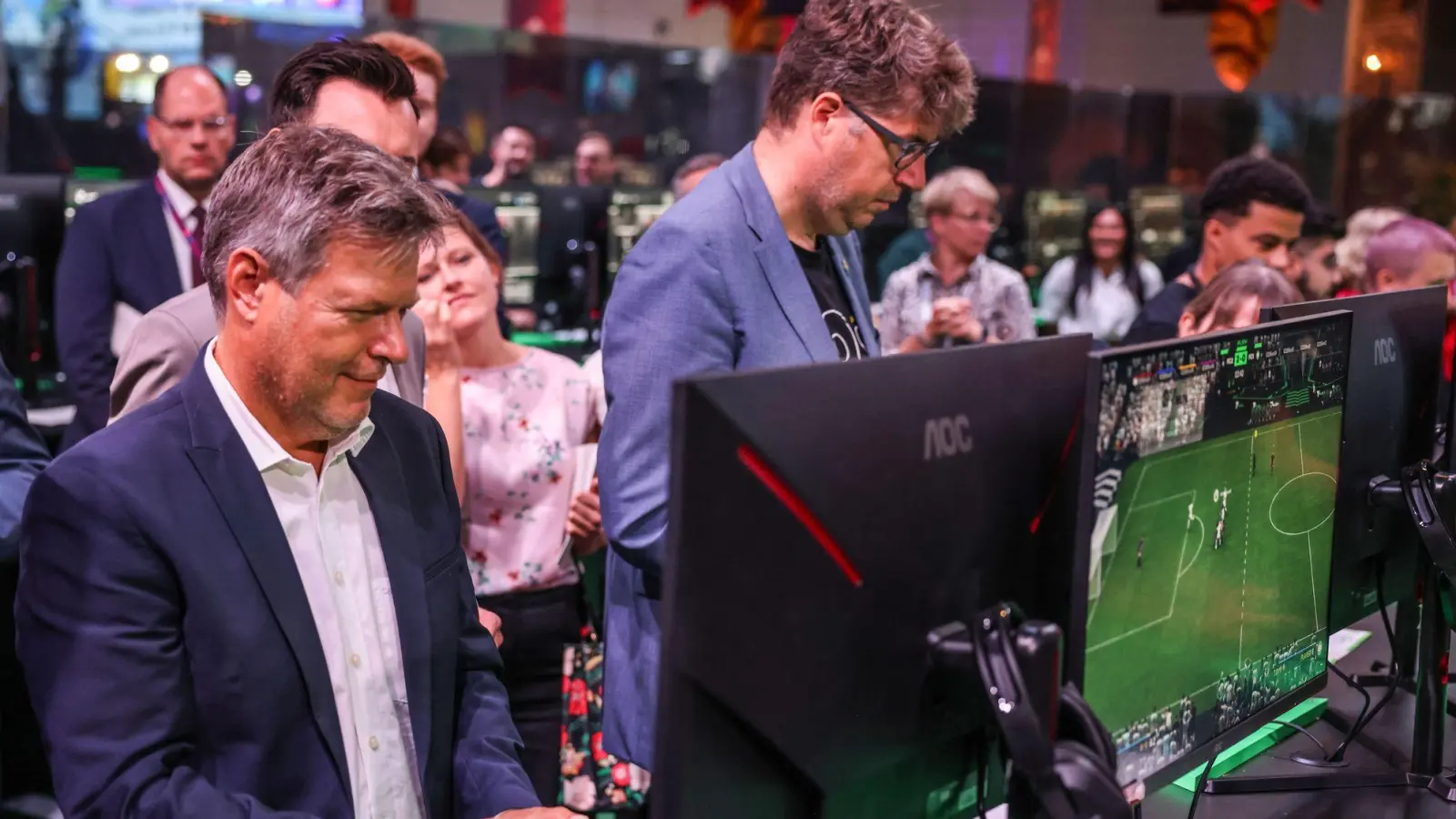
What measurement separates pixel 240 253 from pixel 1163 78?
37.7 ft

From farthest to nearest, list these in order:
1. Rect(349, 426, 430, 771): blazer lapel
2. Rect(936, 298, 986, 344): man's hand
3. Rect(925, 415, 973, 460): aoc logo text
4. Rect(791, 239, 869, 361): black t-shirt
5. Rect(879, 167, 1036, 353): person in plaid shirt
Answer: Rect(879, 167, 1036, 353): person in plaid shirt < Rect(936, 298, 986, 344): man's hand < Rect(791, 239, 869, 361): black t-shirt < Rect(349, 426, 430, 771): blazer lapel < Rect(925, 415, 973, 460): aoc logo text

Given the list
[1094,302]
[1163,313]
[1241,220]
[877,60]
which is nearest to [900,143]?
[877,60]

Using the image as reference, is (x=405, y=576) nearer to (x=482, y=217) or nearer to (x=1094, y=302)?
(x=482, y=217)

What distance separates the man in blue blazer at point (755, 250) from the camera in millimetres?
1676

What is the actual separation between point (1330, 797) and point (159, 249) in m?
2.85

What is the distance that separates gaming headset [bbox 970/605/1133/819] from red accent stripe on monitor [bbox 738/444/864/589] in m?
0.13

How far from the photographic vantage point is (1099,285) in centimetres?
748

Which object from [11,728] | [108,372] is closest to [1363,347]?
[11,728]

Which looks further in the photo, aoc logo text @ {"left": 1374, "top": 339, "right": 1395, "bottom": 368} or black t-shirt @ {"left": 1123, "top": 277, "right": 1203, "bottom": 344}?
black t-shirt @ {"left": 1123, "top": 277, "right": 1203, "bottom": 344}

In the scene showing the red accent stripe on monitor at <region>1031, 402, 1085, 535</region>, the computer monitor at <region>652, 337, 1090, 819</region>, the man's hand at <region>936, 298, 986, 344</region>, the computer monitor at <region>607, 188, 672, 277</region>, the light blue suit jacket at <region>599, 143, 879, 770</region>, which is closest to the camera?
the computer monitor at <region>652, 337, 1090, 819</region>

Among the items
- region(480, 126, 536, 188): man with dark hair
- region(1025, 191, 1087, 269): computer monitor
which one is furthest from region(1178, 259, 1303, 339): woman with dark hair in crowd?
region(1025, 191, 1087, 269): computer monitor

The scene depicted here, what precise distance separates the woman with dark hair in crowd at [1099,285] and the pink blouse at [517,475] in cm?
520

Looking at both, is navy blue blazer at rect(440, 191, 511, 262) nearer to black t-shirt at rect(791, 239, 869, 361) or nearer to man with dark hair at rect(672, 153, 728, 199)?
man with dark hair at rect(672, 153, 728, 199)

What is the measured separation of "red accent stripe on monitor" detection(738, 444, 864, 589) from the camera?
3.21 ft
